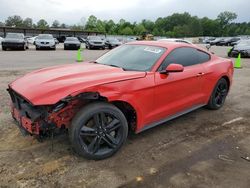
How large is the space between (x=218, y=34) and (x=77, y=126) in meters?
130

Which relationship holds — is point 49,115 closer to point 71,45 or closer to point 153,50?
point 153,50

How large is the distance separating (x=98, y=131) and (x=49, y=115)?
0.68 meters

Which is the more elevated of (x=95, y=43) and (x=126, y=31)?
(x=126, y=31)

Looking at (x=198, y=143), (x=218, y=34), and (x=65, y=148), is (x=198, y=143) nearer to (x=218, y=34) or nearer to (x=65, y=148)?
(x=65, y=148)

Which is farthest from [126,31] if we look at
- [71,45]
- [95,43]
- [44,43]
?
[44,43]

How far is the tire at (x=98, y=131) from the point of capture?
3.41m

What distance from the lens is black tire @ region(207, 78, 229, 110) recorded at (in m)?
5.69

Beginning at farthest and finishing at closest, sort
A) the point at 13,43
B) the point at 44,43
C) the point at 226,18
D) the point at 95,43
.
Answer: the point at 226,18
the point at 95,43
the point at 44,43
the point at 13,43

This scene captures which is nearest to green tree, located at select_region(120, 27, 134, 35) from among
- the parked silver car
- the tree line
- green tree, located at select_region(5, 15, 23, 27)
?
the tree line

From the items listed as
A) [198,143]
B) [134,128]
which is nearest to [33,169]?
[134,128]

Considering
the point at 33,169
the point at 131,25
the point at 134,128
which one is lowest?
the point at 33,169

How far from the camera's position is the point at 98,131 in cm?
358

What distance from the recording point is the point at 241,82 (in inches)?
370

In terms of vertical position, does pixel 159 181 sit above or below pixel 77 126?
below
